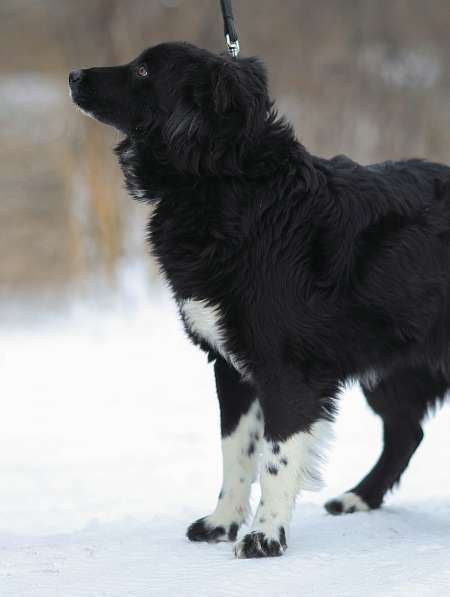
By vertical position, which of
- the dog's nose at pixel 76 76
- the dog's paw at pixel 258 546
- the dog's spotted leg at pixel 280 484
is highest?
the dog's nose at pixel 76 76

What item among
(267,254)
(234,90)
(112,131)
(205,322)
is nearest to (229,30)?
(234,90)

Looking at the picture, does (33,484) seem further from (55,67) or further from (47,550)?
(55,67)

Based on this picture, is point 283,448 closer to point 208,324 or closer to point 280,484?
point 280,484

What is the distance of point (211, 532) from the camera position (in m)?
3.45

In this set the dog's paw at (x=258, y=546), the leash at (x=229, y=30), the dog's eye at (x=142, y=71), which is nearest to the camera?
the dog's paw at (x=258, y=546)

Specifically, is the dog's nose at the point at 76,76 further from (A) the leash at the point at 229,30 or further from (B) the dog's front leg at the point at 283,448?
(B) the dog's front leg at the point at 283,448

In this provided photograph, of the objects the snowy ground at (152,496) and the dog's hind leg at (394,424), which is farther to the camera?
the dog's hind leg at (394,424)

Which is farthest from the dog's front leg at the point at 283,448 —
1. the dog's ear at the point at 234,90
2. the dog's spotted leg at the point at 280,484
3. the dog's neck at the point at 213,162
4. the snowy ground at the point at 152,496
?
the dog's ear at the point at 234,90

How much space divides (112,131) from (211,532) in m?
9.28

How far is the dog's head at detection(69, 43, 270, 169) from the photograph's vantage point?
3.23 m

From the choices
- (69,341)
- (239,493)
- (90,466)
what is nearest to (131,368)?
(69,341)

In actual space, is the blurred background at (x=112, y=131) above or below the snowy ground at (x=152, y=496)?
above

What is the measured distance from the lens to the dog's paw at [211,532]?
345 cm

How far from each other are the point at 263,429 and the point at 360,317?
575mm
